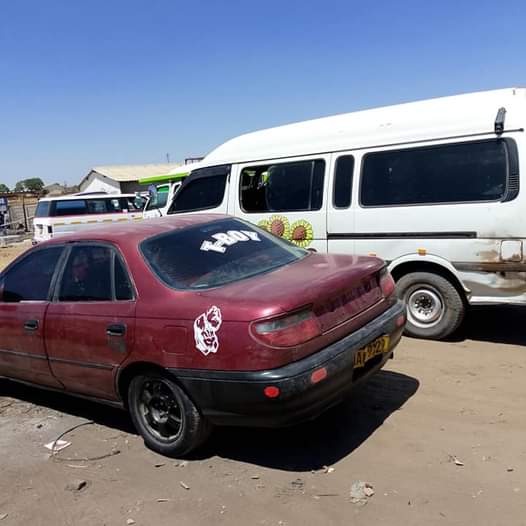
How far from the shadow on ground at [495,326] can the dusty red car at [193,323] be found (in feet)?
7.30

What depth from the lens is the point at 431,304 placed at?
19.4 ft

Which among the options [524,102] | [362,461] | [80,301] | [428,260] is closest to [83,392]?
[80,301]

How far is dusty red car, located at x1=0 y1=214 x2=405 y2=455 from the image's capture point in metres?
3.12

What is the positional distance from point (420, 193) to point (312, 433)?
3.00 metres

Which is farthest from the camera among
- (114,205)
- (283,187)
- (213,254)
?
(114,205)

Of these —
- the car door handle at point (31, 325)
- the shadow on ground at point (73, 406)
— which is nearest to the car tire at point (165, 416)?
the shadow on ground at point (73, 406)

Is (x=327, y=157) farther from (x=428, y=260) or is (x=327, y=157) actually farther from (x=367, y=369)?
(x=367, y=369)

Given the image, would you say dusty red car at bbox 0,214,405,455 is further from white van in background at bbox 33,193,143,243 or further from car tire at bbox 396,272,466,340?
white van in background at bbox 33,193,143,243

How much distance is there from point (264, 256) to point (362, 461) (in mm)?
1619

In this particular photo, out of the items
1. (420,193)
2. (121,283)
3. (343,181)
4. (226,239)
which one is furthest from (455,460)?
(343,181)

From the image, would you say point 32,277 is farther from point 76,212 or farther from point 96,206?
point 96,206

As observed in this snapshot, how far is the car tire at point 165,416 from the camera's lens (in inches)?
136

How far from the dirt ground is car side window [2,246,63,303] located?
1.06 meters

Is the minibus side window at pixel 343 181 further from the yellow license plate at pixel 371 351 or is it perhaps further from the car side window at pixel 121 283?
the car side window at pixel 121 283
